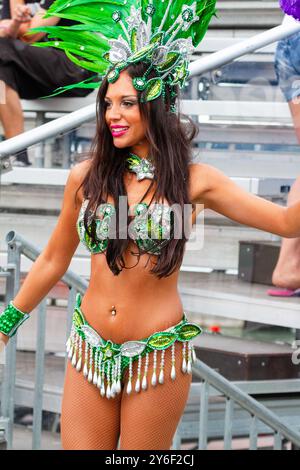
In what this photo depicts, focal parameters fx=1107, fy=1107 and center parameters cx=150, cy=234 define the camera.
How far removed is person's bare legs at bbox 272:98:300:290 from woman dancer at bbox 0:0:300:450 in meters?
1.17

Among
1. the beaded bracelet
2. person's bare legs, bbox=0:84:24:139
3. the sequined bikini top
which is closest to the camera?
the sequined bikini top

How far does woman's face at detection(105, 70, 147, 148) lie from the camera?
3.14 m

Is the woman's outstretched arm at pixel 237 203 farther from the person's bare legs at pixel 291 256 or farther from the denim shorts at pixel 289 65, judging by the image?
the denim shorts at pixel 289 65

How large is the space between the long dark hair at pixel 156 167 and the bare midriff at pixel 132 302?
30 mm

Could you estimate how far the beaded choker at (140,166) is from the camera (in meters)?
3.19

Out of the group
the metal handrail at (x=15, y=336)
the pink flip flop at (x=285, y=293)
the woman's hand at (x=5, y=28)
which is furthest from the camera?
the woman's hand at (x=5, y=28)

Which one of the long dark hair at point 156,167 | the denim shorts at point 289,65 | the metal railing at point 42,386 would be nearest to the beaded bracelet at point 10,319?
the long dark hair at point 156,167

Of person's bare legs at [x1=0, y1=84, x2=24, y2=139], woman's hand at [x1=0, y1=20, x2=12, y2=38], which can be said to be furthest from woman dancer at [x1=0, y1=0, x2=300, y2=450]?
woman's hand at [x1=0, y1=20, x2=12, y2=38]

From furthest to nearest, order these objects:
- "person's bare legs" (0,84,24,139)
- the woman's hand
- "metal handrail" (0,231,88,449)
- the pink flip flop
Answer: the woman's hand, "person's bare legs" (0,84,24,139), the pink flip flop, "metal handrail" (0,231,88,449)

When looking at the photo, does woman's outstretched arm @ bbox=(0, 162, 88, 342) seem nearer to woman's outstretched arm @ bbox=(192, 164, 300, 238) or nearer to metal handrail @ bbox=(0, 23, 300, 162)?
woman's outstretched arm @ bbox=(192, 164, 300, 238)

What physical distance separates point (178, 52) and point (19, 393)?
195 cm

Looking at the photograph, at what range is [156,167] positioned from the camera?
3.19 metres

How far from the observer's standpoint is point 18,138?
4.21 meters
